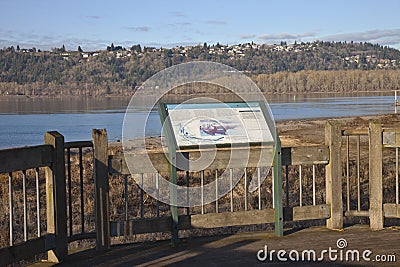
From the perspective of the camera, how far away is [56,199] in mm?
5824

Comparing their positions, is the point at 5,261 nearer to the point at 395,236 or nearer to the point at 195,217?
the point at 195,217

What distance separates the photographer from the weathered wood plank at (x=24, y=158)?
534 centimetres

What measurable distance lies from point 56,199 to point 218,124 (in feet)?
6.25

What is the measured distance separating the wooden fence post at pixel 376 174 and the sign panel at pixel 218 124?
1237mm

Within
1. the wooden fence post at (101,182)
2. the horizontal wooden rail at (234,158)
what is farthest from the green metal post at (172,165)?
the wooden fence post at (101,182)

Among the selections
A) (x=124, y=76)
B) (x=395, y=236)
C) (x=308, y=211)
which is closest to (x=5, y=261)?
(x=308, y=211)

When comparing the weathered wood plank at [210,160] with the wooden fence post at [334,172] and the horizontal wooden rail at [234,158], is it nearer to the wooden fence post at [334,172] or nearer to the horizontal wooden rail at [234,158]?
the horizontal wooden rail at [234,158]

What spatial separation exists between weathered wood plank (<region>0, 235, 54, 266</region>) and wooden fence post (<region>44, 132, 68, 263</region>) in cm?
9

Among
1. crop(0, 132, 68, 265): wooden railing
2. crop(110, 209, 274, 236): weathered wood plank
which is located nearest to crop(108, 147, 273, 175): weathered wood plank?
crop(110, 209, 274, 236): weathered wood plank

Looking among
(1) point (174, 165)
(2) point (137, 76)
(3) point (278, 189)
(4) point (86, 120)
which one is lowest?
(3) point (278, 189)

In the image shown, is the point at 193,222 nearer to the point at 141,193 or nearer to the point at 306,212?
the point at 141,193

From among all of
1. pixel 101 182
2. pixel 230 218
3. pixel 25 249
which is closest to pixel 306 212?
pixel 230 218

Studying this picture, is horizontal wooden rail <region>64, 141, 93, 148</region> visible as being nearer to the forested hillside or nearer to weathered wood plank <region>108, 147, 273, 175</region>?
weathered wood plank <region>108, 147, 273, 175</region>

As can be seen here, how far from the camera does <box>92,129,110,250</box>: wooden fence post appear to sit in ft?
20.3
